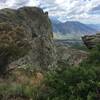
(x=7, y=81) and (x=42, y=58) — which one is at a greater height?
(x=7, y=81)

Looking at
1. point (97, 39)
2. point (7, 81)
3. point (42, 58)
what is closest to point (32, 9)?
point (42, 58)

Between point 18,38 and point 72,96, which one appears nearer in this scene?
point 72,96

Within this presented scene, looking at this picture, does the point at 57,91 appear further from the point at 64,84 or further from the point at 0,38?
the point at 0,38

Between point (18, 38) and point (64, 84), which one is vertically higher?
point (18, 38)

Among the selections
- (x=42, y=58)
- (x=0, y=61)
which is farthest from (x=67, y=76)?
(x=42, y=58)

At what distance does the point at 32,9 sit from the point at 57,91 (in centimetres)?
9088

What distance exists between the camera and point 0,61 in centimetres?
3488

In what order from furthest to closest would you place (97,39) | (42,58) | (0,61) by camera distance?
(42,58) < (97,39) < (0,61)

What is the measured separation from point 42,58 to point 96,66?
62808mm

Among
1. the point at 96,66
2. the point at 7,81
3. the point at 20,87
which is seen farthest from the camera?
the point at 7,81

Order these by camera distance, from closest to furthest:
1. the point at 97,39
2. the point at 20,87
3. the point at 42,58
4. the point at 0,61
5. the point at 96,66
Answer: the point at 20,87, the point at 96,66, the point at 0,61, the point at 97,39, the point at 42,58

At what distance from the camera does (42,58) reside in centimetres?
9056

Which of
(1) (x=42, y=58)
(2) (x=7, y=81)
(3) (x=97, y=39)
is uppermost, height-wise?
(3) (x=97, y=39)

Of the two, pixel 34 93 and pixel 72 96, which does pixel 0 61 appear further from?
pixel 72 96
